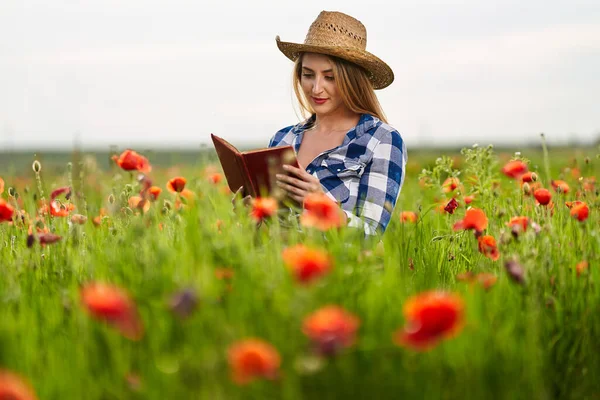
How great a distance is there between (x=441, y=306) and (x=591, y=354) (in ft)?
4.49

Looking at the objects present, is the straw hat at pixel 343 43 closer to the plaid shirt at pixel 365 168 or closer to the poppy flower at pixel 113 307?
the plaid shirt at pixel 365 168

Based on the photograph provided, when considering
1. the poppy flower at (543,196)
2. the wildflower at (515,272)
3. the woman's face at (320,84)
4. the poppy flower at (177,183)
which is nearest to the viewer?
the wildflower at (515,272)

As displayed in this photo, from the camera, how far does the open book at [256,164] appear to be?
298cm

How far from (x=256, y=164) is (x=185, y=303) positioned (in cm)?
143

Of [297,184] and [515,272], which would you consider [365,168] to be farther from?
[515,272]

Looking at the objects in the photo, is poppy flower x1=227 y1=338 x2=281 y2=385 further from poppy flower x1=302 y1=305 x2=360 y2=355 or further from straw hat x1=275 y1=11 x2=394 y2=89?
straw hat x1=275 y1=11 x2=394 y2=89

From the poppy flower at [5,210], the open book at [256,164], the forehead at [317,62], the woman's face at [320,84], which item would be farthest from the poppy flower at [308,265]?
the forehead at [317,62]

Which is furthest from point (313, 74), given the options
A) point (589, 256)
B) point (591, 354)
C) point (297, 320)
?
point (297, 320)

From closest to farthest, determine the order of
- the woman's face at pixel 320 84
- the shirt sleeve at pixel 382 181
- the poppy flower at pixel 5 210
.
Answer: the poppy flower at pixel 5 210 → the shirt sleeve at pixel 382 181 → the woman's face at pixel 320 84

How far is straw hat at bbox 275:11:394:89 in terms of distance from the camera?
3.84m

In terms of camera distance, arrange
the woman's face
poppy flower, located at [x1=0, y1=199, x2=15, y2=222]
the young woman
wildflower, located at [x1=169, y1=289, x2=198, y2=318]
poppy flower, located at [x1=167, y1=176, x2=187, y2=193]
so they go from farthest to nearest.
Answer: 1. the woman's face
2. the young woman
3. poppy flower, located at [x1=167, y1=176, x2=187, y2=193]
4. poppy flower, located at [x1=0, y1=199, x2=15, y2=222]
5. wildflower, located at [x1=169, y1=289, x2=198, y2=318]

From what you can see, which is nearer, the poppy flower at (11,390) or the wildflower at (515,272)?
the poppy flower at (11,390)

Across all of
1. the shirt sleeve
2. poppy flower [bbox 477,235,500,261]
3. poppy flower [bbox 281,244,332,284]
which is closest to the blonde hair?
the shirt sleeve

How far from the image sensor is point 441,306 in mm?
1630
